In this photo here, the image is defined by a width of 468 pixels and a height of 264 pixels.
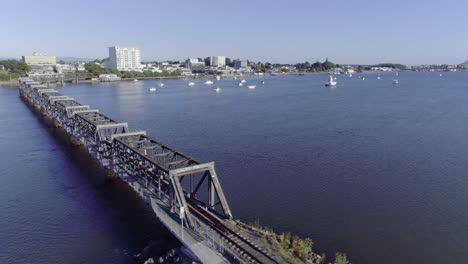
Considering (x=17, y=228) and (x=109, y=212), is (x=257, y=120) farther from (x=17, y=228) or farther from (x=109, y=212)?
(x=17, y=228)

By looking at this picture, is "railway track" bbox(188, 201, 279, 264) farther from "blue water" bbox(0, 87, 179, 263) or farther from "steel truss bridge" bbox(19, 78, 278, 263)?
"blue water" bbox(0, 87, 179, 263)

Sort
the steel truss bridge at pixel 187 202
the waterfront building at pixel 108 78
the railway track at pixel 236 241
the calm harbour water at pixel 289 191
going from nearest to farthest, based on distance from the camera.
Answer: the railway track at pixel 236 241, the steel truss bridge at pixel 187 202, the calm harbour water at pixel 289 191, the waterfront building at pixel 108 78

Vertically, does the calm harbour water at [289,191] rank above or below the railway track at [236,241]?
below

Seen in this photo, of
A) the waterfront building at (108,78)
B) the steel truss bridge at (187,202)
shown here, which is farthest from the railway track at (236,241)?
the waterfront building at (108,78)

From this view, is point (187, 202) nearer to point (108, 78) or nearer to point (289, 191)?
point (289, 191)

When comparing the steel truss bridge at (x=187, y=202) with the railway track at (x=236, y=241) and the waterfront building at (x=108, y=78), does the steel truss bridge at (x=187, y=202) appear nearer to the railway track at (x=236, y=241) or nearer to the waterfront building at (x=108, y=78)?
the railway track at (x=236, y=241)

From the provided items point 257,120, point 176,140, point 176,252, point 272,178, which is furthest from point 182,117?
point 176,252

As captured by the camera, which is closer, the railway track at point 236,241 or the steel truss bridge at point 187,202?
the railway track at point 236,241

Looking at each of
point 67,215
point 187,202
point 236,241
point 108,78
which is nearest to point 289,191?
point 187,202

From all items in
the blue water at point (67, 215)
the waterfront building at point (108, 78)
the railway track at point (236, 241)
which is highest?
the waterfront building at point (108, 78)

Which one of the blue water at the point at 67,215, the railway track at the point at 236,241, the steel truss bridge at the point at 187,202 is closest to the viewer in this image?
the railway track at the point at 236,241
